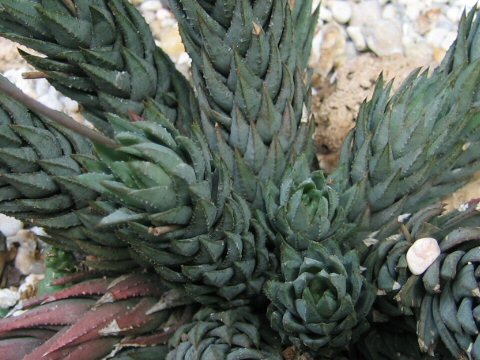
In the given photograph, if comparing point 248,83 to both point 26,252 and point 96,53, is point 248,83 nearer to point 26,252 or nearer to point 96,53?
point 96,53

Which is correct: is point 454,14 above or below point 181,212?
above

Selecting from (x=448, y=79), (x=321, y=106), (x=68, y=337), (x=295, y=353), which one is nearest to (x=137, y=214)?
(x=68, y=337)

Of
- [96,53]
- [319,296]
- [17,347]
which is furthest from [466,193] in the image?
[17,347]

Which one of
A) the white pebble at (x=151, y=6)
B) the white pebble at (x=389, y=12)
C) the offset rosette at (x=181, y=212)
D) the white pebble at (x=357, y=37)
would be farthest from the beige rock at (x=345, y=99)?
the white pebble at (x=151, y=6)

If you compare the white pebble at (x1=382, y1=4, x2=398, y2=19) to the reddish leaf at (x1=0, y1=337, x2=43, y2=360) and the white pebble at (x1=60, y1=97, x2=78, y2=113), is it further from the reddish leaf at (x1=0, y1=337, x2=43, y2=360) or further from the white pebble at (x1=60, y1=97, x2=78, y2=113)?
the reddish leaf at (x1=0, y1=337, x2=43, y2=360)

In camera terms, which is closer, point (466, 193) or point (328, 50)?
point (466, 193)

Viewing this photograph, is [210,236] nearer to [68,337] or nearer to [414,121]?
[68,337]

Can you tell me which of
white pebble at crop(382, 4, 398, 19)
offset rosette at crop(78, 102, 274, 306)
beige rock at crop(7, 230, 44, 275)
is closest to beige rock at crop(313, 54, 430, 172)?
white pebble at crop(382, 4, 398, 19)

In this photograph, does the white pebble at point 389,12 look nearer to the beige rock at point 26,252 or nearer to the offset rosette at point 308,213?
the offset rosette at point 308,213
